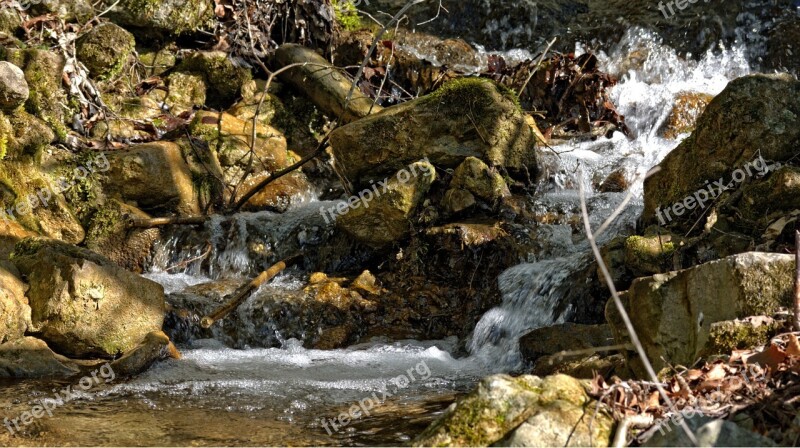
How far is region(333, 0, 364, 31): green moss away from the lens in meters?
11.5

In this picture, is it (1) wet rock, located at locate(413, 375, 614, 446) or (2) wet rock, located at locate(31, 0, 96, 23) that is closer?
(1) wet rock, located at locate(413, 375, 614, 446)

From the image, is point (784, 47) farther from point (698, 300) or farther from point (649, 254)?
point (698, 300)

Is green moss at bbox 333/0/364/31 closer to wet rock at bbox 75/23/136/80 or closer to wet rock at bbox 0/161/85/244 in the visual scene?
wet rock at bbox 75/23/136/80

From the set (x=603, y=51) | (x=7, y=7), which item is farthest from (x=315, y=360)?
(x=603, y=51)

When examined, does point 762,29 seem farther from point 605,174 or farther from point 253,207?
point 253,207

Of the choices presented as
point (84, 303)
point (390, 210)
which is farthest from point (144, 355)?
point (390, 210)

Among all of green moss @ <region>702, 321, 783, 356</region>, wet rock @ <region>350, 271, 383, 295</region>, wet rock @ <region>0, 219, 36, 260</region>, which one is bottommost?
wet rock @ <region>350, 271, 383, 295</region>

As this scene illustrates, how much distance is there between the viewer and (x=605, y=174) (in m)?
8.70

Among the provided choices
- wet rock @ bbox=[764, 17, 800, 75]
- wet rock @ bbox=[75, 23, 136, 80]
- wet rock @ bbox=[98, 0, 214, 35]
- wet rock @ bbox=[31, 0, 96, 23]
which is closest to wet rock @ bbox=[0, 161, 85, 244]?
wet rock @ bbox=[75, 23, 136, 80]

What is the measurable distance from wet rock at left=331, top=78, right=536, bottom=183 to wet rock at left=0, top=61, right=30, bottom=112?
2.78 meters

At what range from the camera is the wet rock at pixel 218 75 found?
9773mm

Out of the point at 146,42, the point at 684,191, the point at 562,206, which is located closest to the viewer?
the point at 684,191

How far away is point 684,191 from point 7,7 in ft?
23.2

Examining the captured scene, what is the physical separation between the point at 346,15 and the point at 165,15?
289 centimetres
